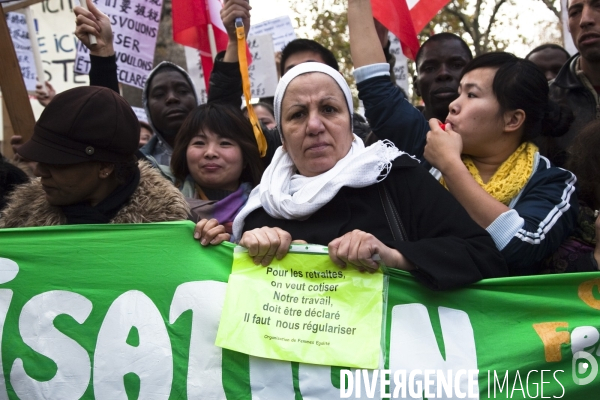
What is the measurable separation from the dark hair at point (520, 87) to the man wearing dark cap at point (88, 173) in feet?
4.62

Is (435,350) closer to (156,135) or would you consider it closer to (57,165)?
(57,165)

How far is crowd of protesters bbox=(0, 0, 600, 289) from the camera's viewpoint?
8.68 ft

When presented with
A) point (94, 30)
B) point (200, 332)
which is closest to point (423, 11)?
point (94, 30)

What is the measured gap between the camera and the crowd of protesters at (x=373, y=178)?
264cm

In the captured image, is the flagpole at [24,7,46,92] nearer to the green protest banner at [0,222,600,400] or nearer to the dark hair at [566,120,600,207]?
the green protest banner at [0,222,600,400]

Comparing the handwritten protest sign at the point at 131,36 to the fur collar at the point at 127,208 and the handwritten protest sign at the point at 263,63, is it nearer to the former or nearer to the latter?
the handwritten protest sign at the point at 263,63


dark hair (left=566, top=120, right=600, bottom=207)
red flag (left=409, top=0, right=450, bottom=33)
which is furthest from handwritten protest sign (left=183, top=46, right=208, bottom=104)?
dark hair (left=566, top=120, right=600, bottom=207)

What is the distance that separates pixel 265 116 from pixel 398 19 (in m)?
2.14

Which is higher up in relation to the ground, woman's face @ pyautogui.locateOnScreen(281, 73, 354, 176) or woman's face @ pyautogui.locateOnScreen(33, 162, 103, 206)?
woman's face @ pyautogui.locateOnScreen(281, 73, 354, 176)

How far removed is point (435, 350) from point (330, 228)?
57 cm

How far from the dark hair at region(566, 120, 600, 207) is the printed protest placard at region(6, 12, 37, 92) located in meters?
5.57

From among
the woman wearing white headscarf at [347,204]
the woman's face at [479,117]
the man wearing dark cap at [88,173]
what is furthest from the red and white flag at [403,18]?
the man wearing dark cap at [88,173]

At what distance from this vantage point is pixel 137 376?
270 cm

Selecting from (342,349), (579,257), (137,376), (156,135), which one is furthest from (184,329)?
(156,135)
